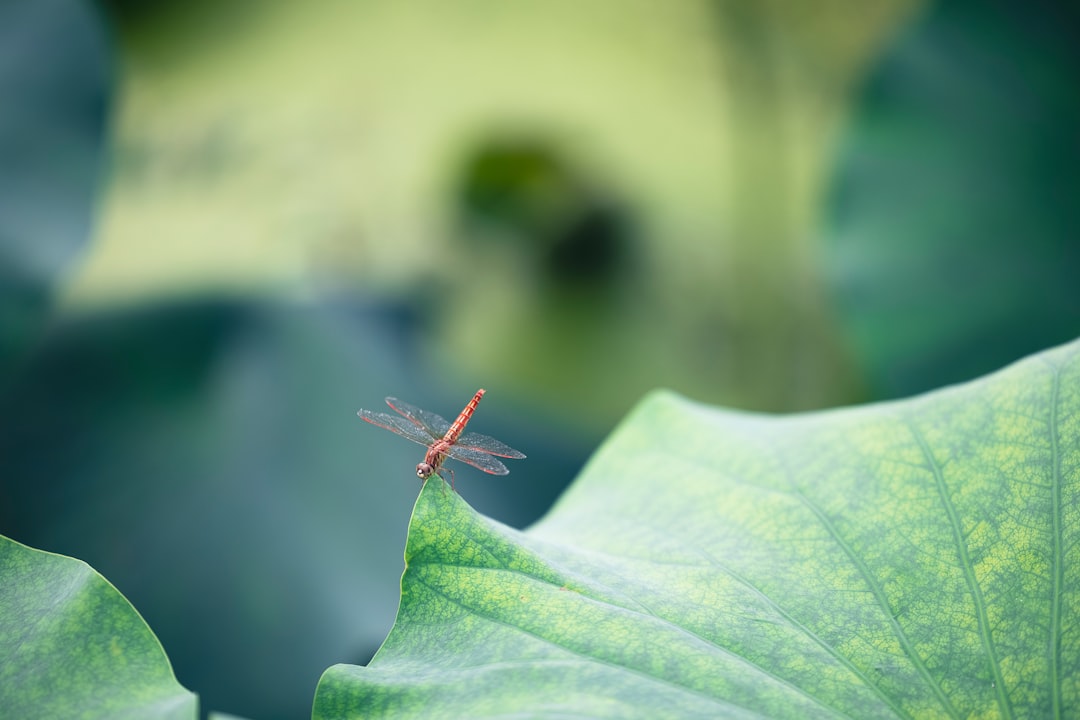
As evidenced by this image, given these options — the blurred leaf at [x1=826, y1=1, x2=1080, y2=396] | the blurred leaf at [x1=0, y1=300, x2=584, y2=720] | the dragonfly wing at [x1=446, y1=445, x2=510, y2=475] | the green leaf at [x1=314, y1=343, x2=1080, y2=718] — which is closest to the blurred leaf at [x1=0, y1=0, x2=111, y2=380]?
the blurred leaf at [x1=0, y1=300, x2=584, y2=720]

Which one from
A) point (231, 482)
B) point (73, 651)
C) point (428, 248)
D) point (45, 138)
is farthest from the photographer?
point (428, 248)

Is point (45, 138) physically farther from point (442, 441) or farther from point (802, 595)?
point (802, 595)

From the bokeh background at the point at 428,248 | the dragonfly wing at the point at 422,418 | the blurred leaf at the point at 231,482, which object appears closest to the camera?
the dragonfly wing at the point at 422,418

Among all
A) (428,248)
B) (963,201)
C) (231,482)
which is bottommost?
(231,482)

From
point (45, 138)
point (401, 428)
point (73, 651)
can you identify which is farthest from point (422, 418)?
point (45, 138)

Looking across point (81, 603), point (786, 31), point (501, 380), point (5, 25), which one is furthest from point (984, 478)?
point (786, 31)

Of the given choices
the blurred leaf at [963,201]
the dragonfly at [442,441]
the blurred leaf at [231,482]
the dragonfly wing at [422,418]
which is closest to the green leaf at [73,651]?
the dragonfly at [442,441]

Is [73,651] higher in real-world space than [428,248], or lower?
lower

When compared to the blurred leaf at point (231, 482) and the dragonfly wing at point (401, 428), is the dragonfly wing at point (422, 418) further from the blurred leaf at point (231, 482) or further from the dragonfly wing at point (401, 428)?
the blurred leaf at point (231, 482)
